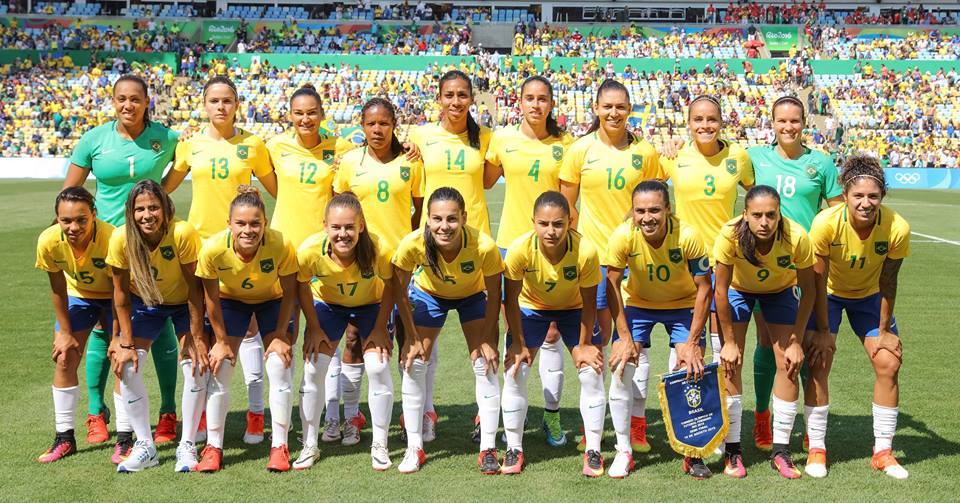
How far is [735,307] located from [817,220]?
0.70 m

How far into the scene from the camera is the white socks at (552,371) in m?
5.82

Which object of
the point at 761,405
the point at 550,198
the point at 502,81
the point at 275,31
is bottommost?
the point at 761,405

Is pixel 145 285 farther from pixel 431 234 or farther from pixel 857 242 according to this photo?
pixel 857 242

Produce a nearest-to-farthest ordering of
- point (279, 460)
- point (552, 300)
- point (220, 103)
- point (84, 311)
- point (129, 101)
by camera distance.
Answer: point (279, 460), point (552, 300), point (84, 311), point (129, 101), point (220, 103)

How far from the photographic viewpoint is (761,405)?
5887 mm

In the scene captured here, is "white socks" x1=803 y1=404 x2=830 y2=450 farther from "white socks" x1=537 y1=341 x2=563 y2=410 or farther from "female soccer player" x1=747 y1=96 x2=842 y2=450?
"white socks" x1=537 y1=341 x2=563 y2=410

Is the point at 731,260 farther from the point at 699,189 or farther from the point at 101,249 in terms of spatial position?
the point at 101,249

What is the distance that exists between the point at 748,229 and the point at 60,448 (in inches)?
165

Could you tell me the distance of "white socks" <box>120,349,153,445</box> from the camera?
5.30m

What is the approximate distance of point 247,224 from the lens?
17.2 ft

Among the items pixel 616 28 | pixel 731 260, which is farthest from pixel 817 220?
pixel 616 28

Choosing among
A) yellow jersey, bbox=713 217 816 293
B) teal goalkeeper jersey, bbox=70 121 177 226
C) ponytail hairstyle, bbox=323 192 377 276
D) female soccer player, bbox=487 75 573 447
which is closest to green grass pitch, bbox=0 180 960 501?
female soccer player, bbox=487 75 573 447

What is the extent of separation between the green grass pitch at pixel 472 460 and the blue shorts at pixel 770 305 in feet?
2.84

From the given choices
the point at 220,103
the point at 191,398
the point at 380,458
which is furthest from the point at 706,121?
the point at 191,398
